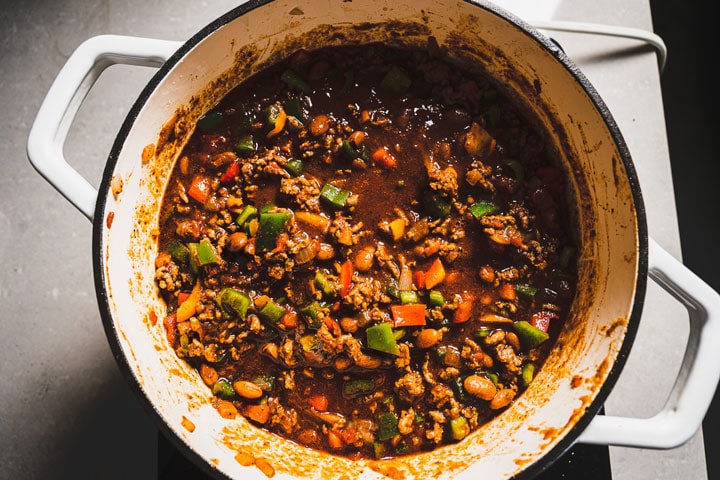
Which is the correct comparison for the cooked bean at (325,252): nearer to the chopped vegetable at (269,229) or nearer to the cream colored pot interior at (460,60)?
the chopped vegetable at (269,229)

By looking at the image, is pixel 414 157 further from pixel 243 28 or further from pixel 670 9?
pixel 670 9

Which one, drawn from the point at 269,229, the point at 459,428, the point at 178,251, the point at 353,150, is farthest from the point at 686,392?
the point at 178,251

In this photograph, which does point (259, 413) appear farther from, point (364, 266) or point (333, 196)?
point (333, 196)

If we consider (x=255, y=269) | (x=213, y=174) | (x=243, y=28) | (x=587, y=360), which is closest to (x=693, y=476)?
(x=587, y=360)

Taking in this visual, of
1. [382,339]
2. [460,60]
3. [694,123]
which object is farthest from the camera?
[694,123]

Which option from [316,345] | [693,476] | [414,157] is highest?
[414,157]

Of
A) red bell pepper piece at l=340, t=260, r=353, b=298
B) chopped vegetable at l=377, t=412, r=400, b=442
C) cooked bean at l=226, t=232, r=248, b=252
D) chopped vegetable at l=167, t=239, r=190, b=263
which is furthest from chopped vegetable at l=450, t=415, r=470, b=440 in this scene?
chopped vegetable at l=167, t=239, r=190, b=263

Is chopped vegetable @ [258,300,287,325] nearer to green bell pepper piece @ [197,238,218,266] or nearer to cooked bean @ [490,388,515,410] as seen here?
green bell pepper piece @ [197,238,218,266]
